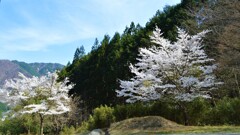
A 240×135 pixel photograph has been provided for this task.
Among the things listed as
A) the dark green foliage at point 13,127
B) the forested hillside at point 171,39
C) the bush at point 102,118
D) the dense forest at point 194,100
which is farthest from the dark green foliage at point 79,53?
the bush at point 102,118

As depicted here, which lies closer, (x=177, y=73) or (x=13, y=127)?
(x=177, y=73)

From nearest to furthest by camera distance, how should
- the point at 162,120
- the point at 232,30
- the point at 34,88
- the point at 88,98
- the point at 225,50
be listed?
1. the point at 162,120
2. the point at 232,30
3. the point at 225,50
4. the point at 34,88
5. the point at 88,98

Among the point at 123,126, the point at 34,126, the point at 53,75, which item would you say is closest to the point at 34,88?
the point at 53,75

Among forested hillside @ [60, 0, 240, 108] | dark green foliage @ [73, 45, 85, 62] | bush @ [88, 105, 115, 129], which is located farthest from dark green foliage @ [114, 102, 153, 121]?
dark green foliage @ [73, 45, 85, 62]

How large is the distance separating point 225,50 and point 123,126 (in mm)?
6830

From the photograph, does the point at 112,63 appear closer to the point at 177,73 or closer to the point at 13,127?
the point at 13,127

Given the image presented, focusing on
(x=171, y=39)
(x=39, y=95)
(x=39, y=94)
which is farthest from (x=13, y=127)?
(x=171, y=39)

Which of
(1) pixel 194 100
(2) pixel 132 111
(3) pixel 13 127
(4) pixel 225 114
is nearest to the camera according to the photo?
(4) pixel 225 114

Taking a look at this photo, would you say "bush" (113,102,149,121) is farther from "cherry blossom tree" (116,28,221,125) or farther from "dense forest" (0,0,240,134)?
"cherry blossom tree" (116,28,221,125)

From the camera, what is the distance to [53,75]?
78.5 feet

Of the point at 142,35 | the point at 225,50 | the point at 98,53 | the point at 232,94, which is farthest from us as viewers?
the point at 98,53

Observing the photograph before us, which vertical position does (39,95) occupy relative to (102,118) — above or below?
above

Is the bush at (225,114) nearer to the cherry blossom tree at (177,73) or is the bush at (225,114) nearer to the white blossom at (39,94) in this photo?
the cherry blossom tree at (177,73)

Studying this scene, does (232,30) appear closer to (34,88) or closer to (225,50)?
(225,50)
